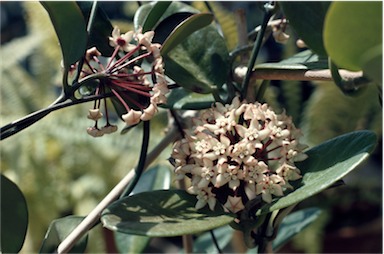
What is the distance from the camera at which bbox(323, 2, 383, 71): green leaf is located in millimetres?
332

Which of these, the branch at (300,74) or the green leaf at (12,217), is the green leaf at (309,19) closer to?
the branch at (300,74)

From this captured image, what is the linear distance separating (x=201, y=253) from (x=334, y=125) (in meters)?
1.83

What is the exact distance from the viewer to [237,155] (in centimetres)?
47

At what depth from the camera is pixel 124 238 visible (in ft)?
2.51

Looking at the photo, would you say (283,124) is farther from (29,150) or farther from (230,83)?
(29,150)

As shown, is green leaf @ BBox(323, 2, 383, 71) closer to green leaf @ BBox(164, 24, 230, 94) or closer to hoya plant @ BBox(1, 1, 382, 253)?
hoya plant @ BBox(1, 1, 382, 253)

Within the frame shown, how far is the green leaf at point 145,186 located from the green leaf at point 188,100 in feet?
0.54

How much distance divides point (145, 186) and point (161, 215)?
268 mm

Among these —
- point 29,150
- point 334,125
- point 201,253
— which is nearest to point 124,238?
point 201,253

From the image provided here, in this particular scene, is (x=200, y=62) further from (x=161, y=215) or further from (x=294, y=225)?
(x=294, y=225)

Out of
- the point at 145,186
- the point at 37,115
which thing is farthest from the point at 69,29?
the point at 145,186

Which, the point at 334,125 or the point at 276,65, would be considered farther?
the point at 334,125

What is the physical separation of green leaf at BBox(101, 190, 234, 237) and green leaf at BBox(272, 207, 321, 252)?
0.29 metres

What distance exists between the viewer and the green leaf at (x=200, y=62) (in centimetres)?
54
